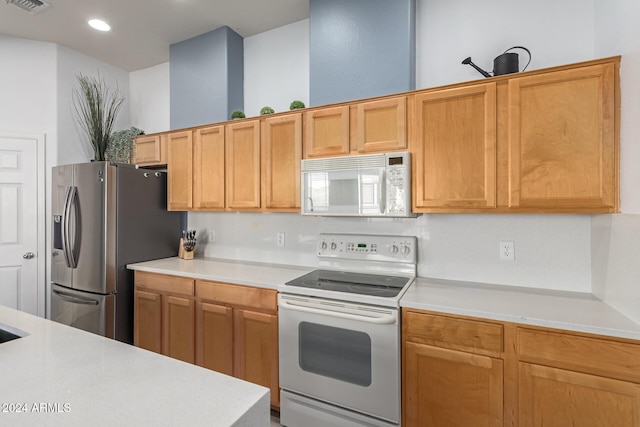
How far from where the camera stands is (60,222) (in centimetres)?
277

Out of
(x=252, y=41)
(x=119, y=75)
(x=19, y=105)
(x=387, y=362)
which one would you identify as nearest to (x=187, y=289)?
(x=387, y=362)

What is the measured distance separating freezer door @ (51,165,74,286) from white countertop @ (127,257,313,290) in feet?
2.12

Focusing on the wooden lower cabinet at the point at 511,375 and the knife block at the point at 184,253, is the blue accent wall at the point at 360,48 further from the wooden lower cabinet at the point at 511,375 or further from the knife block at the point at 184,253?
the knife block at the point at 184,253

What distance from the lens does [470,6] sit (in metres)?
2.11

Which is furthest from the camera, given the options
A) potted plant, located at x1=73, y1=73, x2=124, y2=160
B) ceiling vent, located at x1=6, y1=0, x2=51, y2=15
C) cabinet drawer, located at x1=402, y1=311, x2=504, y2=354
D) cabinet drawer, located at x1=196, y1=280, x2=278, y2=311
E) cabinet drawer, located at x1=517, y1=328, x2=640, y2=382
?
potted plant, located at x1=73, y1=73, x2=124, y2=160

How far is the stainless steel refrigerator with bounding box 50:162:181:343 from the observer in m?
2.53

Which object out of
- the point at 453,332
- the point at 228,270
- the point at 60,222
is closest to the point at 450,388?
the point at 453,332

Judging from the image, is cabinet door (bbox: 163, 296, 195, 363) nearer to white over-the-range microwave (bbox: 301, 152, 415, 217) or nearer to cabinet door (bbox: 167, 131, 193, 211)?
cabinet door (bbox: 167, 131, 193, 211)

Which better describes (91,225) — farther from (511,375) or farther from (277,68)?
(511,375)

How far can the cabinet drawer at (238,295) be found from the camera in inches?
81.0

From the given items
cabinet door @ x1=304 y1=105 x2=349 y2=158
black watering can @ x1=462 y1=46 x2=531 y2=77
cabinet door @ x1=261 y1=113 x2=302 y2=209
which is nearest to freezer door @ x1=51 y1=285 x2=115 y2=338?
cabinet door @ x1=261 y1=113 x2=302 y2=209

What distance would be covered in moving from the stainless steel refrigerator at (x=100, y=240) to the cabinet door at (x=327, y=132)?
1563 mm

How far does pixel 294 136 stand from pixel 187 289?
1.38m

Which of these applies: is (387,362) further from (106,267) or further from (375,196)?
(106,267)
